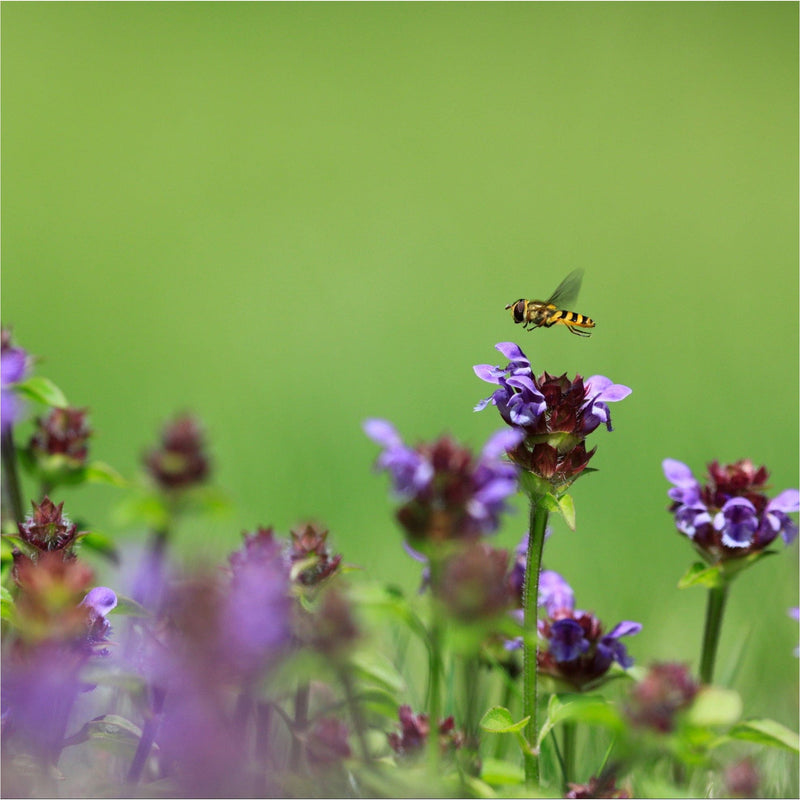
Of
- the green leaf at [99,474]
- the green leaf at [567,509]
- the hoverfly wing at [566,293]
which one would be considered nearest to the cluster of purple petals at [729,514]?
the green leaf at [567,509]

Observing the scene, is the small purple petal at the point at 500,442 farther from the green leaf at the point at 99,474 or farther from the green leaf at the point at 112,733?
the green leaf at the point at 99,474

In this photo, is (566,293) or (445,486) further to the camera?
(566,293)

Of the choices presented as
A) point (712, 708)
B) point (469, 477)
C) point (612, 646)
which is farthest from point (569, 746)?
point (469, 477)

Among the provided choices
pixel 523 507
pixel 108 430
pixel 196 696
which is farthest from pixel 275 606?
pixel 108 430

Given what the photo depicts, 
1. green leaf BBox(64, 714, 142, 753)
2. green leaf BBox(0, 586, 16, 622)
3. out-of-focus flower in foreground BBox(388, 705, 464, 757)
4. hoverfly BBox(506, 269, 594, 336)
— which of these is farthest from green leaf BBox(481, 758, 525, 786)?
hoverfly BBox(506, 269, 594, 336)

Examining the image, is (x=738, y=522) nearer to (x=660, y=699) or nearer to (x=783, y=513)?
(x=783, y=513)

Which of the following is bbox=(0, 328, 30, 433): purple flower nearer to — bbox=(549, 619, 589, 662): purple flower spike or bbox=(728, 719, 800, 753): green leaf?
bbox=(549, 619, 589, 662): purple flower spike
